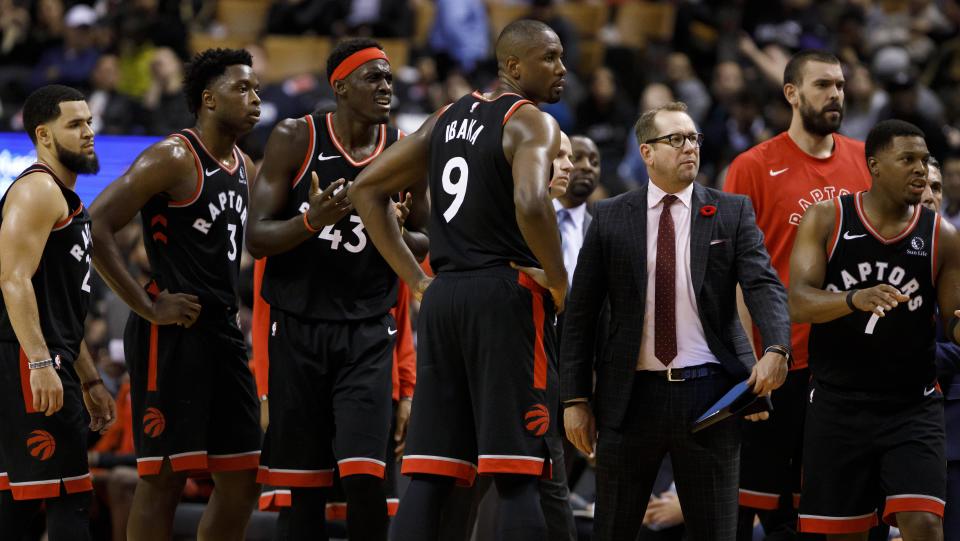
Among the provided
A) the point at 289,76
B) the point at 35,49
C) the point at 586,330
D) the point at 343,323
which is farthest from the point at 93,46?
the point at 586,330

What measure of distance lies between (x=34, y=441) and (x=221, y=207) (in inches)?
61.8

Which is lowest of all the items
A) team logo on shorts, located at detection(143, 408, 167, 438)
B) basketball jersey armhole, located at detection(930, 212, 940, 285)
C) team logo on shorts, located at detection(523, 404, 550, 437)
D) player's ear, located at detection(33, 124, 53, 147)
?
team logo on shorts, located at detection(143, 408, 167, 438)

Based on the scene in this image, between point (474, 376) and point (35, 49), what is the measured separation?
12593mm

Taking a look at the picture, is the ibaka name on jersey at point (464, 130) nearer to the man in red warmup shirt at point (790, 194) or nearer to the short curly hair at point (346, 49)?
the short curly hair at point (346, 49)

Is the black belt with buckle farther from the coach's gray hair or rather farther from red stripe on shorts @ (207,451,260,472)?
red stripe on shorts @ (207,451,260,472)

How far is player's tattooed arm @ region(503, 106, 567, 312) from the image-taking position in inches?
202

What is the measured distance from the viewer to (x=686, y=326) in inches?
227

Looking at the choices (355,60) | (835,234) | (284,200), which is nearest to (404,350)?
(284,200)

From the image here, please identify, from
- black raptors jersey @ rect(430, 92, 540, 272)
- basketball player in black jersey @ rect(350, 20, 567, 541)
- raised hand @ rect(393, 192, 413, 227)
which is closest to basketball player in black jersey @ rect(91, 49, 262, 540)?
raised hand @ rect(393, 192, 413, 227)

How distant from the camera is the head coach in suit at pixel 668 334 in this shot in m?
5.66

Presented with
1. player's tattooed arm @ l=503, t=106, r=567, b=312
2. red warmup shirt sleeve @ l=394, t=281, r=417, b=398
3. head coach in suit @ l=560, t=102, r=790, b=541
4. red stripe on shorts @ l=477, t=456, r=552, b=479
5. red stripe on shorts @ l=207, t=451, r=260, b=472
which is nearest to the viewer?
player's tattooed arm @ l=503, t=106, r=567, b=312

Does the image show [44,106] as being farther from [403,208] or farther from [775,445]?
[775,445]

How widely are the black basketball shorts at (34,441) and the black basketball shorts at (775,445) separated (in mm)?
3514

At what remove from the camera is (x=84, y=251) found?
21.4 ft
